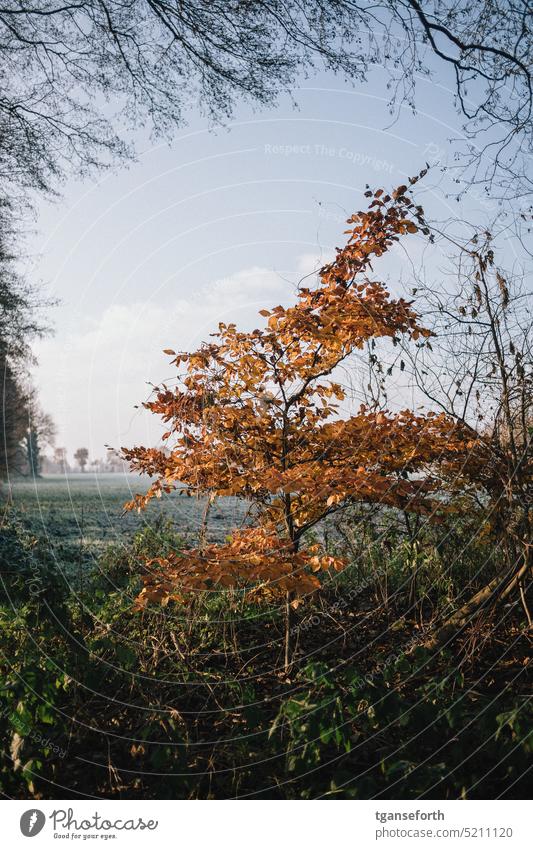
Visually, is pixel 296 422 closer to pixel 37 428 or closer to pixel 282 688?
pixel 282 688

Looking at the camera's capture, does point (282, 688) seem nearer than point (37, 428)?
Yes

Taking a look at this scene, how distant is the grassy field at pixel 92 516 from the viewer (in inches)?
357

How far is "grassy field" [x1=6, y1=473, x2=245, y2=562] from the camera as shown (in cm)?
906

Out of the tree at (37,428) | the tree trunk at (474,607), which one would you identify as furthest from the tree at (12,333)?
the tree trunk at (474,607)

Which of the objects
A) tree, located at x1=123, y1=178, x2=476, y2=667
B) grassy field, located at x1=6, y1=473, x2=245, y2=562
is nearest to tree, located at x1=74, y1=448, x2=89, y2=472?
grassy field, located at x1=6, y1=473, x2=245, y2=562

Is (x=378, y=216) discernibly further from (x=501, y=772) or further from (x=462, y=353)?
(x=501, y=772)

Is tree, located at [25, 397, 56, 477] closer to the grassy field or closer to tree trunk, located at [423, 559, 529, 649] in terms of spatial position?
the grassy field

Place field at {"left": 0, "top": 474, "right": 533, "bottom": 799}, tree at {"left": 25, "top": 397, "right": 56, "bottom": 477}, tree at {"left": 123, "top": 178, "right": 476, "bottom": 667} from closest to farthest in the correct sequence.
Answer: field at {"left": 0, "top": 474, "right": 533, "bottom": 799}, tree at {"left": 123, "top": 178, "right": 476, "bottom": 667}, tree at {"left": 25, "top": 397, "right": 56, "bottom": 477}

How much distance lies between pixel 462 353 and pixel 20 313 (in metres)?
5.21

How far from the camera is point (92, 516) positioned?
11242 mm

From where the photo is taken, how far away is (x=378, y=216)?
4.73 metres

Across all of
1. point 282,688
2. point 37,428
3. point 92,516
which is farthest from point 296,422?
point 92,516

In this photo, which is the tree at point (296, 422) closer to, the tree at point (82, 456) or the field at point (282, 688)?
the field at point (282, 688)
